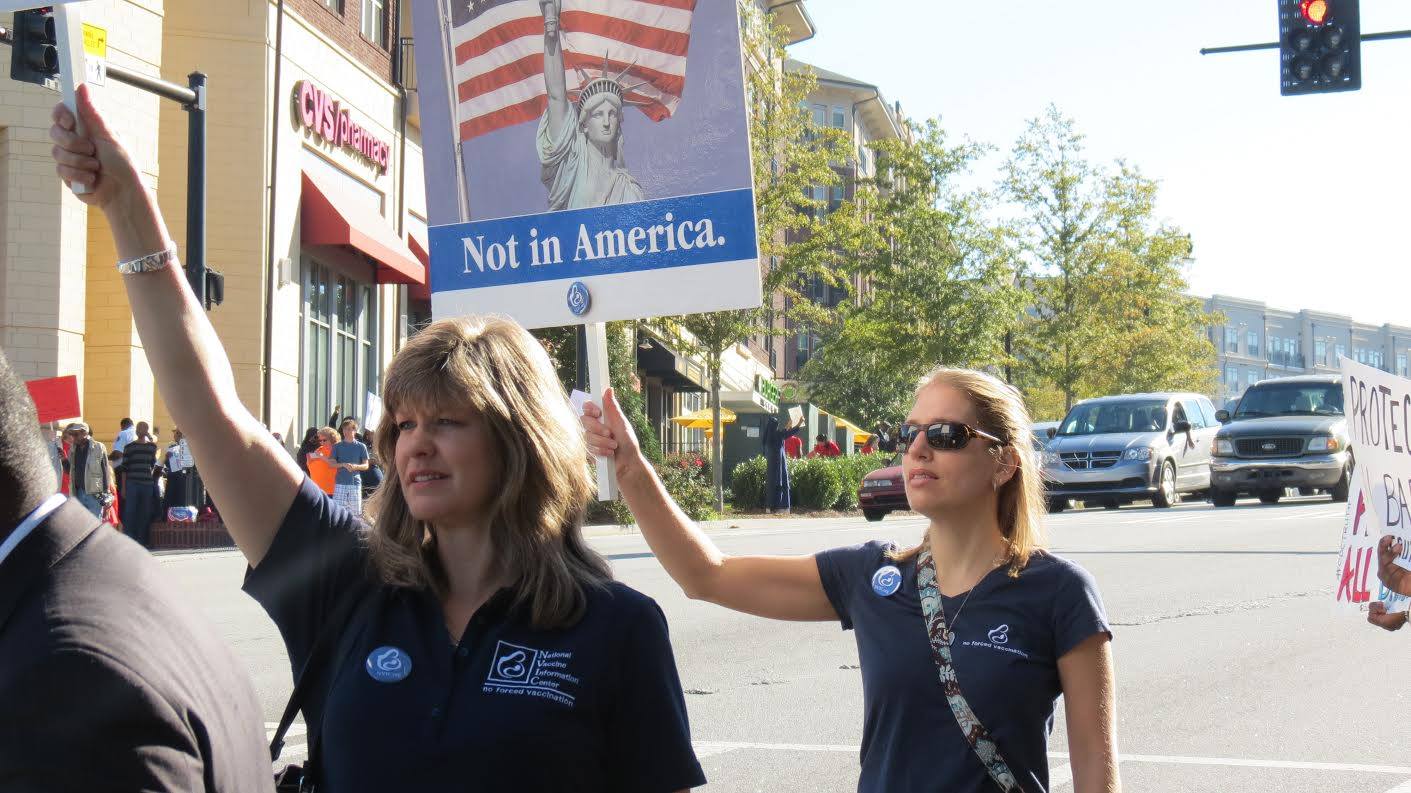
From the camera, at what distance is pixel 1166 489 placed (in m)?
27.8

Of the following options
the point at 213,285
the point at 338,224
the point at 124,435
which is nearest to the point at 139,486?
the point at 124,435

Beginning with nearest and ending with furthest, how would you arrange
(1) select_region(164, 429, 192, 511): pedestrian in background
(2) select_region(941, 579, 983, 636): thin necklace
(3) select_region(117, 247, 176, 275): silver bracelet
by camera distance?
1. (3) select_region(117, 247, 176, 275): silver bracelet
2. (2) select_region(941, 579, 983, 636): thin necklace
3. (1) select_region(164, 429, 192, 511): pedestrian in background

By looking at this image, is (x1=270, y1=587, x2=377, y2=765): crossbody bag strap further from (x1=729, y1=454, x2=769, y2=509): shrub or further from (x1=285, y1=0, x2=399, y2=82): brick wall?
(x1=729, y1=454, x2=769, y2=509): shrub

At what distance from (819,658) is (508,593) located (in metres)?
7.96

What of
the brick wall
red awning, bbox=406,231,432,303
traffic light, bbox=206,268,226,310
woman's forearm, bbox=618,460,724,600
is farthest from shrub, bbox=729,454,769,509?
woman's forearm, bbox=618,460,724,600

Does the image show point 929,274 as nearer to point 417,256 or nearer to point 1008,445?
point 417,256

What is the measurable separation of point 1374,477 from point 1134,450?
2378 centimetres

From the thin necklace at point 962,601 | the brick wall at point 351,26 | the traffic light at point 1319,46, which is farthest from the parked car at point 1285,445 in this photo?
the thin necklace at point 962,601

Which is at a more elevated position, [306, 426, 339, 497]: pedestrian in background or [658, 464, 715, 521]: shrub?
[306, 426, 339, 497]: pedestrian in background

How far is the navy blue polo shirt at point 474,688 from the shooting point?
2.50 metres

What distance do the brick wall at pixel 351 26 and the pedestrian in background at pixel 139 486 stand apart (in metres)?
8.54

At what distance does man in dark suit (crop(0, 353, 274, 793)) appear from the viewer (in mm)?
1586

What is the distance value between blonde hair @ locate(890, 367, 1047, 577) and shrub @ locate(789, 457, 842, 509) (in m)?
30.1

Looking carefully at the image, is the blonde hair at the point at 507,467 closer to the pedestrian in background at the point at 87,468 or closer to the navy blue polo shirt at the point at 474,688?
the navy blue polo shirt at the point at 474,688
